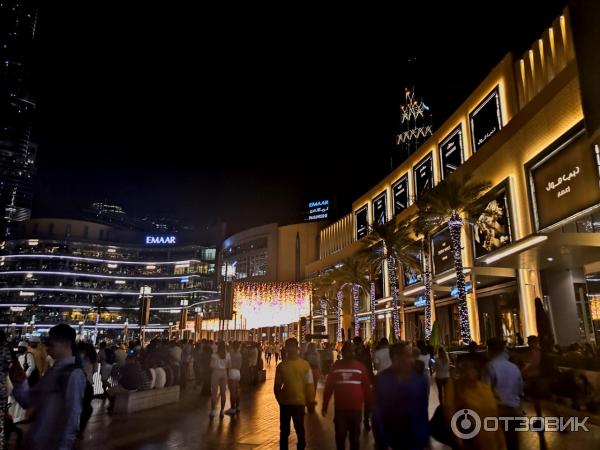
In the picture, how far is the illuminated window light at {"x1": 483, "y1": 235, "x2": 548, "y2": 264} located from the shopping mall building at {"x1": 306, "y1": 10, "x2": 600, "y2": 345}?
5cm

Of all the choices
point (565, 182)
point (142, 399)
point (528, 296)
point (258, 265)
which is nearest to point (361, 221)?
point (528, 296)

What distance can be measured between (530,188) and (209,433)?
55.5 feet

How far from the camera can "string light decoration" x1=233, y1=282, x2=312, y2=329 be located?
46688 mm

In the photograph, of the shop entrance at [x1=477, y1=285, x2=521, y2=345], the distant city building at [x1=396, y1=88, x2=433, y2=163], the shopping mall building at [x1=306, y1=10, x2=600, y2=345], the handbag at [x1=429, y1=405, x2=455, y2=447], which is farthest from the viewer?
the distant city building at [x1=396, y1=88, x2=433, y2=163]

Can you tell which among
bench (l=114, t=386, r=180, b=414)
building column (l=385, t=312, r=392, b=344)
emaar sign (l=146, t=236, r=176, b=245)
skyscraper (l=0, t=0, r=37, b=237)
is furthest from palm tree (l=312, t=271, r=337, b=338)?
skyscraper (l=0, t=0, r=37, b=237)

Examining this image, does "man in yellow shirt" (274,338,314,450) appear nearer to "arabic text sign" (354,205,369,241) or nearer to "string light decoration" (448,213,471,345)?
"string light decoration" (448,213,471,345)

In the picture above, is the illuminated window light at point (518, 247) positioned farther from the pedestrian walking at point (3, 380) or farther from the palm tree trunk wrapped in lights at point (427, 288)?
the pedestrian walking at point (3, 380)

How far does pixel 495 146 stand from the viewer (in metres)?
22.5

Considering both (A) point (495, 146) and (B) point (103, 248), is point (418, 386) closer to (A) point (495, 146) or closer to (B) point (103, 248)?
(A) point (495, 146)

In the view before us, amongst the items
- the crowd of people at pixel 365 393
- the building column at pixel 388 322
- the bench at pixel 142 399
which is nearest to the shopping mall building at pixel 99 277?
the building column at pixel 388 322

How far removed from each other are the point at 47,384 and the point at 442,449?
6.30 metres

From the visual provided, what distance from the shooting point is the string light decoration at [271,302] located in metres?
46.7

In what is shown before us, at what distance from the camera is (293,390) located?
20.4ft

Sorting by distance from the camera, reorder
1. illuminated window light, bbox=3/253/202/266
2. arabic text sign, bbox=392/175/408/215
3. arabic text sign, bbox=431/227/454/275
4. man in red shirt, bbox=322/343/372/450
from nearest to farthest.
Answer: man in red shirt, bbox=322/343/372/450
arabic text sign, bbox=431/227/454/275
arabic text sign, bbox=392/175/408/215
illuminated window light, bbox=3/253/202/266
